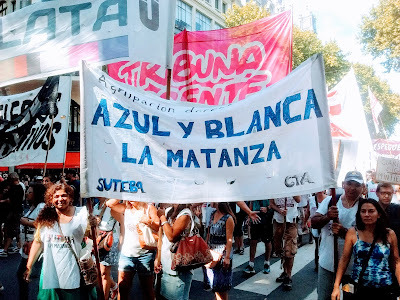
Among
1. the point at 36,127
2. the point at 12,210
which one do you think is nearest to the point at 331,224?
the point at 36,127

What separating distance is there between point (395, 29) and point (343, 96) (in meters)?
18.2

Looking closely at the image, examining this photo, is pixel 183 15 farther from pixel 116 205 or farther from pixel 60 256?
pixel 60 256

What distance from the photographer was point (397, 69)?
2527cm

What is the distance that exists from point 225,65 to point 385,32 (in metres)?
20.4

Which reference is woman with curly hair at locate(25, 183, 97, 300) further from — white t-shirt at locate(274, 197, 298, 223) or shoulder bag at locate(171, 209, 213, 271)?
white t-shirt at locate(274, 197, 298, 223)

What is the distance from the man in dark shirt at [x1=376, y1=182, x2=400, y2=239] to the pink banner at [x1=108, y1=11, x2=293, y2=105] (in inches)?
80.2

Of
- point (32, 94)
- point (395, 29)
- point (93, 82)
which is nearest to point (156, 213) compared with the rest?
point (93, 82)

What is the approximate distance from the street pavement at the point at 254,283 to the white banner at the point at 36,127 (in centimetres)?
196

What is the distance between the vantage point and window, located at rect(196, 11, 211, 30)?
114ft

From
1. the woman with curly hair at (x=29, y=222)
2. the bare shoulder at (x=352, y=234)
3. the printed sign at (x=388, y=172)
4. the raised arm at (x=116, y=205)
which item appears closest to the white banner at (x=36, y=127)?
the woman with curly hair at (x=29, y=222)

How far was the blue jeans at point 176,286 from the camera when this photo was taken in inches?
147

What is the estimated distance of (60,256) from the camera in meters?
3.41

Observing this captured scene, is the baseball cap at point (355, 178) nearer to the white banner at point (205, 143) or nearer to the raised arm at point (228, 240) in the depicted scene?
the white banner at point (205, 143)

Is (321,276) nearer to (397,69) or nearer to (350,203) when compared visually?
(350,203)
